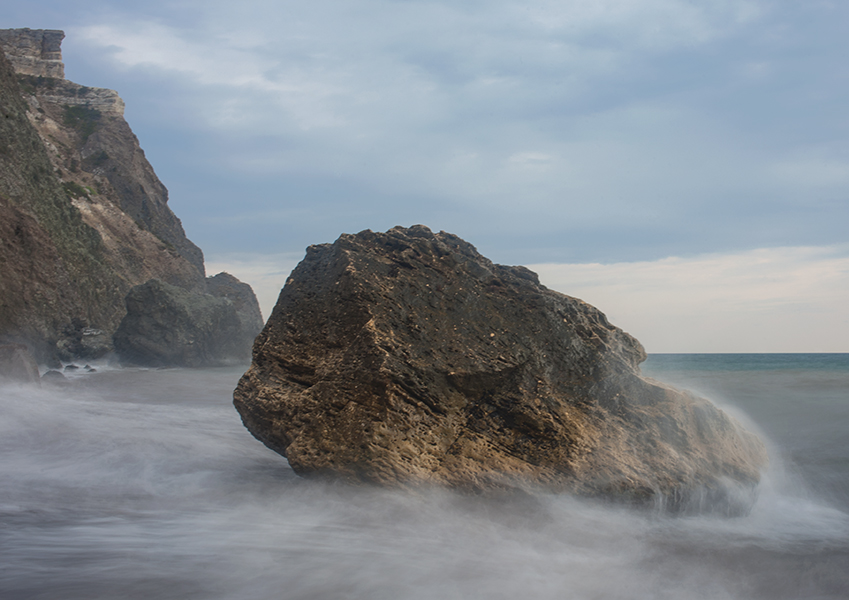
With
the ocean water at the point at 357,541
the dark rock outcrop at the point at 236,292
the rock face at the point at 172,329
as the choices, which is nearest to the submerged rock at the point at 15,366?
the ocean water at the point at 357,541

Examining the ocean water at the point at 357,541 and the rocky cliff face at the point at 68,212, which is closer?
the ocean water at the point at 357,541

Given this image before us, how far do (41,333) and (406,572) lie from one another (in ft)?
72.2

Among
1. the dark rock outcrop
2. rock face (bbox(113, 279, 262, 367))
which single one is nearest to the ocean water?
rock face (bbox(113, 279, 262, 367))

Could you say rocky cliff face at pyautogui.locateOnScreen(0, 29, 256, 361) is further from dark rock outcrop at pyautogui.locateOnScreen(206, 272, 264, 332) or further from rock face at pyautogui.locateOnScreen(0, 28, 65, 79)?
dark rock outcrop at pyautogui.locateOnScreen(206, 272, 264, 332)

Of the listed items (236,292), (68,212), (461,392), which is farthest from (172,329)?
(461,392)

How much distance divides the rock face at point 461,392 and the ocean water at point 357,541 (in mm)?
252

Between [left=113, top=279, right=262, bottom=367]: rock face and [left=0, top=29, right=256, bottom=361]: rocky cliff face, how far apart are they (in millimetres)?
1719

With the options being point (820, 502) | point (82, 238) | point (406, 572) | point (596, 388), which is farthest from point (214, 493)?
point (82, 238)

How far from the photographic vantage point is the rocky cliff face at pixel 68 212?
67.0 ft

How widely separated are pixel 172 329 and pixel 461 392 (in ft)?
94.2

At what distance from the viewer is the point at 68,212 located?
26875 millimetres

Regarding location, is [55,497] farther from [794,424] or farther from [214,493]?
[794,424]

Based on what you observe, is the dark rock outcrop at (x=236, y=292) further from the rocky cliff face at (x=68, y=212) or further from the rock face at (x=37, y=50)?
the rock face at (x=37, y=50)

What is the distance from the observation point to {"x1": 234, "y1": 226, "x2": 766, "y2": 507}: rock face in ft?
13.7
